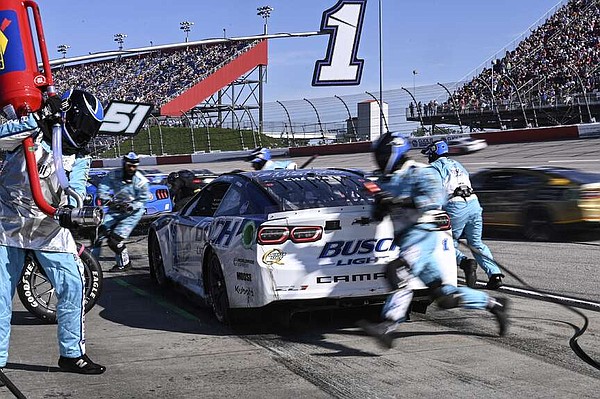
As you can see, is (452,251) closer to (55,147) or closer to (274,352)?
(274,352)

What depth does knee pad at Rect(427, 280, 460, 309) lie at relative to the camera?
5926 mm

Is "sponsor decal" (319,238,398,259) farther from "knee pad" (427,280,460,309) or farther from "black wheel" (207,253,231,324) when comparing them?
"black wheel" (207,253,231,324)

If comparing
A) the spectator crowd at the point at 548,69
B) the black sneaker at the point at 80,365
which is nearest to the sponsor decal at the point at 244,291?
the black sneaker at the point at 80,365

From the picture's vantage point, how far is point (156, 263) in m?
9.40

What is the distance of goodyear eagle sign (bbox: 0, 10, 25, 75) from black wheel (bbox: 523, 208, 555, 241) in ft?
26.4

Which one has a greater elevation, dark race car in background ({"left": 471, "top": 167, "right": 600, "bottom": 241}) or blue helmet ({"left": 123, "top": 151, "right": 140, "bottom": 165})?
blue helmet ({"left": 123, "top": 151, "right": 140, "bottom": 165})

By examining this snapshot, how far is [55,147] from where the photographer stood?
5.42 metres

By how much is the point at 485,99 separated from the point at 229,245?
101 feet

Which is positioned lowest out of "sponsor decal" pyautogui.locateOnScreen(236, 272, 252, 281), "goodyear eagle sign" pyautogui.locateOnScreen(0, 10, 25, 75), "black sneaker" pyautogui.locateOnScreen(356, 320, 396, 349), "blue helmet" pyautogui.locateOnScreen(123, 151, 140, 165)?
"black sneaker" pyautogui.locateOnScreen(356, 320, 396, 349)

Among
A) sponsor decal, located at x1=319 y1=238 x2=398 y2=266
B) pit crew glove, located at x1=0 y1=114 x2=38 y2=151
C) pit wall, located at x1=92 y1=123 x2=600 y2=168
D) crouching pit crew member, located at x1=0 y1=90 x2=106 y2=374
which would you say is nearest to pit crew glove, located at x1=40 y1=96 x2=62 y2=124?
crouching pit crew member, located at x1=0 y1=90 x2=106 y2=374

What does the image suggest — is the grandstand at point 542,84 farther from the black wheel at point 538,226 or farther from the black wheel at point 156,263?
the black wheel at point 156,263

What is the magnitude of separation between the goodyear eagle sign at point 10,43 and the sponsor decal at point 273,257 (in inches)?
294

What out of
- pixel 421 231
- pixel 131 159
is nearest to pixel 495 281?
pixel 421 231

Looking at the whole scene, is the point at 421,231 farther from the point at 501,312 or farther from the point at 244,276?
the point at 244,276
